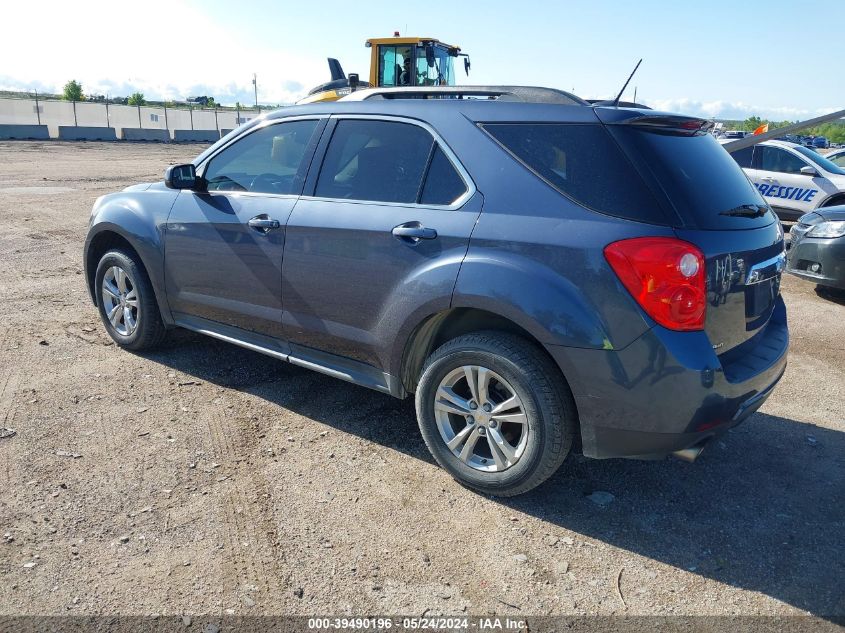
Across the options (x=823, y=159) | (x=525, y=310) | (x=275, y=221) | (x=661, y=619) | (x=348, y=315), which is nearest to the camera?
(x=661, y=619)

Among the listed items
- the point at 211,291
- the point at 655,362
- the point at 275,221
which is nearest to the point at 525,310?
the point at 655,362

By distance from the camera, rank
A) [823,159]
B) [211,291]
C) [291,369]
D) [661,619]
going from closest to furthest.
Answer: [661,619] → [211,291] → [291,369] → [823,159]

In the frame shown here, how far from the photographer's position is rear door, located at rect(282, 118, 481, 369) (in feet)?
11.1

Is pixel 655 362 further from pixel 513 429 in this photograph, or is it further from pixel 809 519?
pixel 809 519

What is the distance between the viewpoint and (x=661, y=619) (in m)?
2.64

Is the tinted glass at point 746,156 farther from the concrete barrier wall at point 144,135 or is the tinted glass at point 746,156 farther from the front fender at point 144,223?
the concrete barrier wall at point 144,135

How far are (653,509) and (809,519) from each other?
73cm

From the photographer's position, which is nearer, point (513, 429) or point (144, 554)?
point (144, 554)

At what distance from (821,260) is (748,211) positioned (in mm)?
4767

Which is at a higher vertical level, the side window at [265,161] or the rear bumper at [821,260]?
the side window at [265,161]

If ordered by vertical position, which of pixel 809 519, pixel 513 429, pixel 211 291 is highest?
pixel 211 291

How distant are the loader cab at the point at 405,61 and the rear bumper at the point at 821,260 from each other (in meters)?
11.4

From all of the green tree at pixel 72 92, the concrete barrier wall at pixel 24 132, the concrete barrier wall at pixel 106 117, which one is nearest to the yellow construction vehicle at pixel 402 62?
the concrete barrier wall at pixel 24 132

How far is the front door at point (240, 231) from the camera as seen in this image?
4117 millimetres
